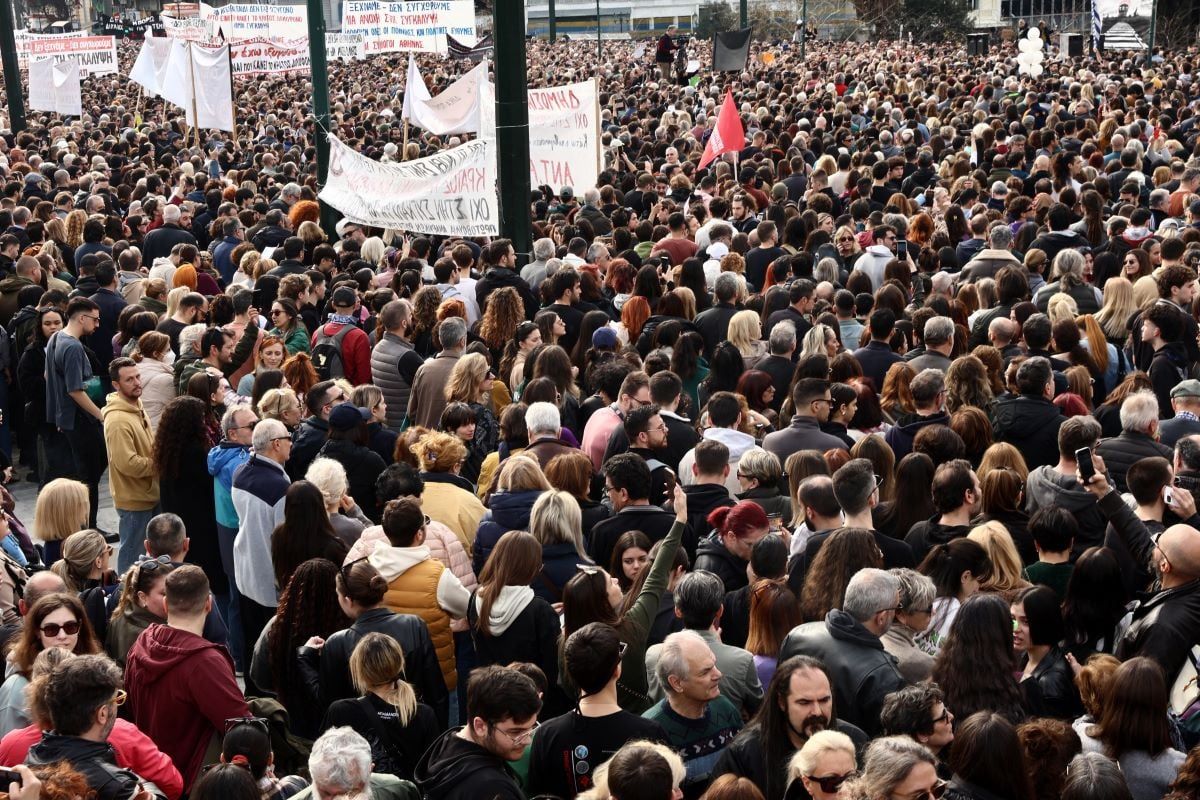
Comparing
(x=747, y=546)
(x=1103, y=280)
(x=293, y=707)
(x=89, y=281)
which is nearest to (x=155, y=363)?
(x=89, y=281)

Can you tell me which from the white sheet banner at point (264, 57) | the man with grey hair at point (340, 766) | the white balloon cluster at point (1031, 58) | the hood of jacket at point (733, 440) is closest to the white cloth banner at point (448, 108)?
the white sheet banner at point (264, 57)

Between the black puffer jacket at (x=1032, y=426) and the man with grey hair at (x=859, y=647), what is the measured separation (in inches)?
110

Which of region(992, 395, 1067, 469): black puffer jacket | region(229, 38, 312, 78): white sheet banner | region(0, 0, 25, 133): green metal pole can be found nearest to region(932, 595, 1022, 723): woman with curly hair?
region(992, 395, 1067, 469): black puffer jacket

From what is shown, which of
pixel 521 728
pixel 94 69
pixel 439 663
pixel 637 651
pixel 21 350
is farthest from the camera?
pixel 94 69

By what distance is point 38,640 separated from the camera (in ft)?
17.7

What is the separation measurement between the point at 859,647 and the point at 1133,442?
281 centimetres

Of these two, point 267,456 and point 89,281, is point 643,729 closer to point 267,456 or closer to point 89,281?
point 267,456

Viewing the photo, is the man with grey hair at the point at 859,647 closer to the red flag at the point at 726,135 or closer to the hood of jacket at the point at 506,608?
the hood of jacket at the point at 506,608

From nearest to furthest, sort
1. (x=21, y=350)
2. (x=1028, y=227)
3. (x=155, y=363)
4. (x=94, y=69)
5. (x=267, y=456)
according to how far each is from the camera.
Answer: (x=267, y=456) < (x=155, y=363) < (x=21, y=350) < (x=1028, y=227) < (x=94, y=69)

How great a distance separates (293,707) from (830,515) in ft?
7.90

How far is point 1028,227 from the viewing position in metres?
13.0

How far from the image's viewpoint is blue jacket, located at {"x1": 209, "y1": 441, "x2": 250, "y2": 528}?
Result: 759 centimetres

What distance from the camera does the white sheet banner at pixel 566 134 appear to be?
15.1 metres

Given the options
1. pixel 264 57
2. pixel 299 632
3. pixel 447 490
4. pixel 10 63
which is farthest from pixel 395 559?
pixel 10 63
